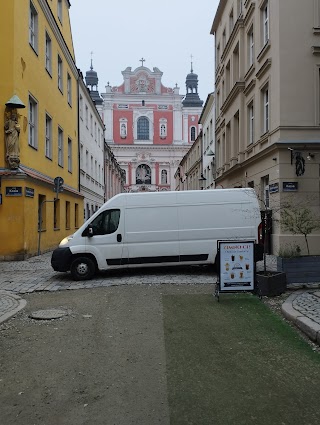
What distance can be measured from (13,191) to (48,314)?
27.2 ft

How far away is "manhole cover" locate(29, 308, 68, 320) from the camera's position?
6778 mm

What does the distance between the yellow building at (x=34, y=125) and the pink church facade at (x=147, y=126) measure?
57.2m

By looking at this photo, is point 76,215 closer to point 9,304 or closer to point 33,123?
point 33,123

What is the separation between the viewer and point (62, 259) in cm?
1073

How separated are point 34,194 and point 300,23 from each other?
11213mm

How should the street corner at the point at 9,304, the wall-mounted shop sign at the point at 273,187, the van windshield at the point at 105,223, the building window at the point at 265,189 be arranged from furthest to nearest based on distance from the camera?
the building window at the point at 265,189 < the wall-mounted shop sign at the point at 273,187 < the van windshield at the point at 105,223 < the street corner at the point at 9,304

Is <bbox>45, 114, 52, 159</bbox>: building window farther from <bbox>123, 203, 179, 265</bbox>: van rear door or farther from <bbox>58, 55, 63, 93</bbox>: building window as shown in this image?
<bbox>123, 203, 179, 265</bbox>: van rear door

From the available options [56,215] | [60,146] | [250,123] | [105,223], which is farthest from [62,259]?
[250,123]

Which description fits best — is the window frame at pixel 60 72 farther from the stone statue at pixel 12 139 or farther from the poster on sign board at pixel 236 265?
the poster on sign board at pixel 236 265

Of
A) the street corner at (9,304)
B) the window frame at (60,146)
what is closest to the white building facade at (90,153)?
the window frame at (60,146)

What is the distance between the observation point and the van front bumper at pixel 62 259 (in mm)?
10727

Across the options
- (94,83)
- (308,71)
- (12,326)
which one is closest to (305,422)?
(12,326)

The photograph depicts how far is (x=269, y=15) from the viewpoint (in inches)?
639

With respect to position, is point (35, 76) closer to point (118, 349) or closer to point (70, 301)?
point (70, 301)
